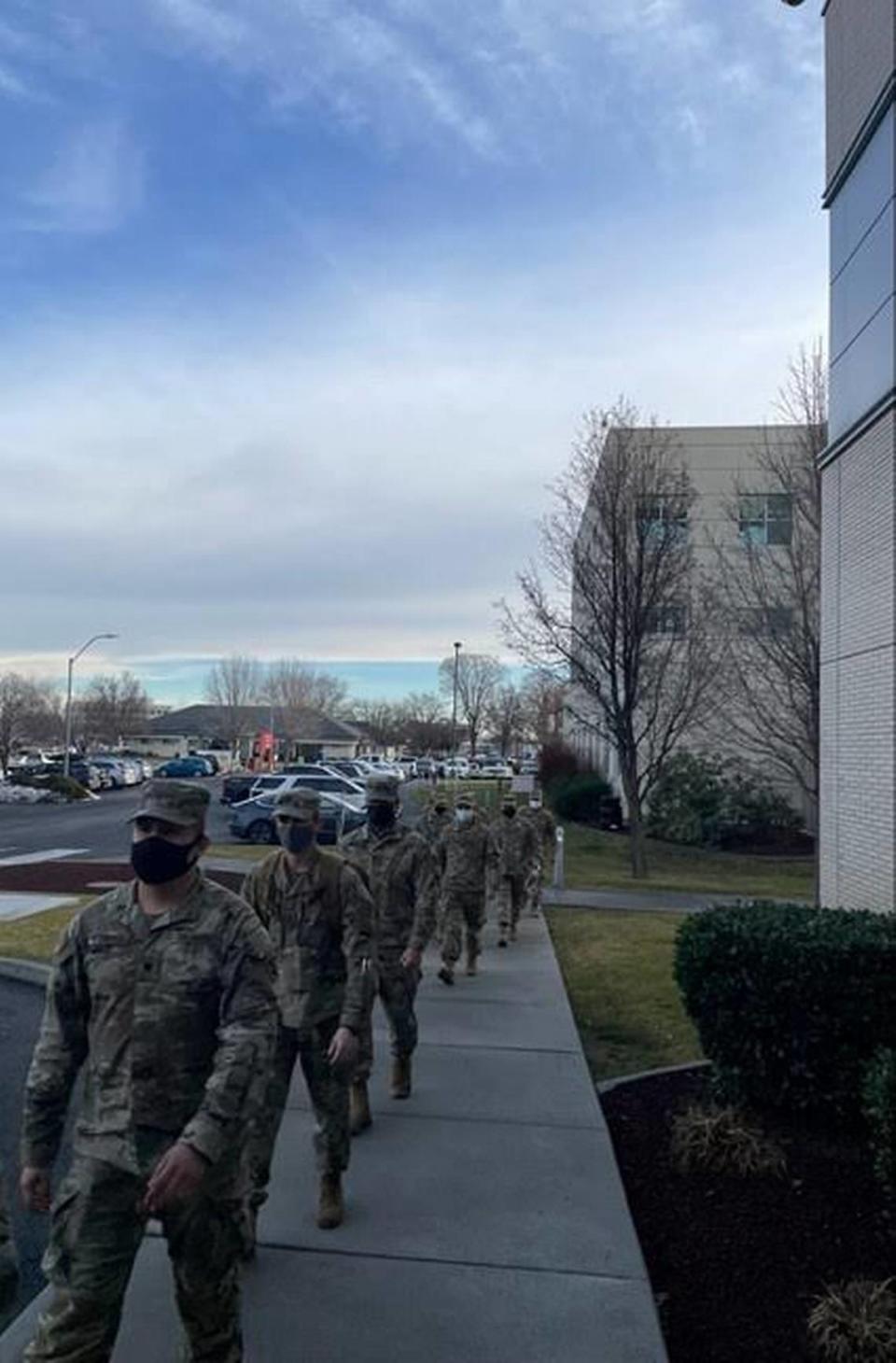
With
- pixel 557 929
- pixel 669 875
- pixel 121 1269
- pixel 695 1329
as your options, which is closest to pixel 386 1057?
pixel 695 1329

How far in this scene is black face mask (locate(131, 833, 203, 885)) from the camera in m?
3.35

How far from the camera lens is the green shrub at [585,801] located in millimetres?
35125

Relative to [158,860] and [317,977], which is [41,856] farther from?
[158,860]

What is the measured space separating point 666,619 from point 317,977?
755 inches

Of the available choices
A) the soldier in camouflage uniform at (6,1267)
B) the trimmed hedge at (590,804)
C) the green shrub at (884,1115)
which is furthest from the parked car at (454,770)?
the soldier in camouflage uniform at (6,1267)

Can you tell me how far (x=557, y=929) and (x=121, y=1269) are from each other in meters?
11.3

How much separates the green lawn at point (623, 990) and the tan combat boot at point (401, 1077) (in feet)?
4.52

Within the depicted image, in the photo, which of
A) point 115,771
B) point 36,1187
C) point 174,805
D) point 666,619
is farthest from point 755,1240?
point 115,771

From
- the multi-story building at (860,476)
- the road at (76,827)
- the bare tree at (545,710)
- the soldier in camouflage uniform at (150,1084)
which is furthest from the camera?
the bare tree at (545,710)

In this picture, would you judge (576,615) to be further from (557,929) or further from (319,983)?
(319,983)

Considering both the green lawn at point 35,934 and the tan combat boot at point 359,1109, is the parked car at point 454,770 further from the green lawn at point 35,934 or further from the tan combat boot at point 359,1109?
the tan combat boot at point 359,1109

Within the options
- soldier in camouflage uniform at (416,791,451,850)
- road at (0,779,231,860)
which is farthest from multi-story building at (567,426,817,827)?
soldier in camouflage uniform at (416,791,451,850)

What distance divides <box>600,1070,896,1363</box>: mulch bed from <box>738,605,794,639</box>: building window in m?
19.7

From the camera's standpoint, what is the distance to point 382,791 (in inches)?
263
